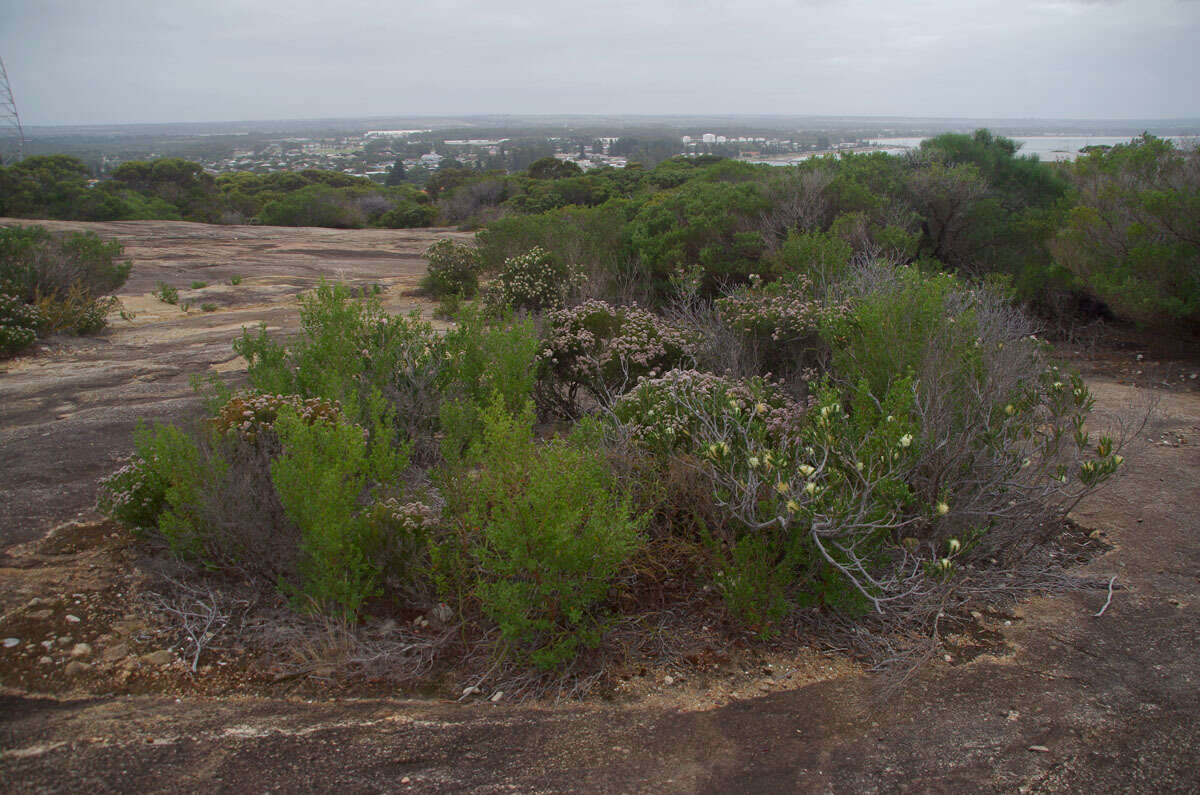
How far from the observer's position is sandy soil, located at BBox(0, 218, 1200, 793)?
2602 mm

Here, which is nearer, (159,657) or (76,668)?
(76,668)

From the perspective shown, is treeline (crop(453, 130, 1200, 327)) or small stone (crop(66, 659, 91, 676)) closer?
small stone (crop(66, 659, 91, 676))

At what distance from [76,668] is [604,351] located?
4.74m

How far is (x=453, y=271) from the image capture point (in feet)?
46.5

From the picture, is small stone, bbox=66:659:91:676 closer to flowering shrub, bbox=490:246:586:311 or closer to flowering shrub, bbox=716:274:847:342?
flowering shrub, bbox=716:274:847:342

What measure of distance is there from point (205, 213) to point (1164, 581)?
3540 cm

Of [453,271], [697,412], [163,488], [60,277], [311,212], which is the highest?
[697,412]

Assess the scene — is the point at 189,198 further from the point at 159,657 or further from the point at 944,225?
the point at 159,657

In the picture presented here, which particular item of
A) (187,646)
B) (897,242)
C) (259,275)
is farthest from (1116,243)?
(259,275)

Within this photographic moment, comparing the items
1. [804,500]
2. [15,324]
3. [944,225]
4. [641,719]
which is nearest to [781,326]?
[804,500]

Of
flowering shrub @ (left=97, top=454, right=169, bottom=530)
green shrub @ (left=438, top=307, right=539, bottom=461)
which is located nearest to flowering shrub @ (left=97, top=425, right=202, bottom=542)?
→ flowering shrub @ (left=97, top=454, right=169, bottom=530)

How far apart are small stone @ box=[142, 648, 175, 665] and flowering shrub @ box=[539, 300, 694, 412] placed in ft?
12.8

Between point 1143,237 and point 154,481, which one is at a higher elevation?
point 1143,237

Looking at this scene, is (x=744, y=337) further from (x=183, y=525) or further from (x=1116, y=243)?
(x=1116, y=243)
